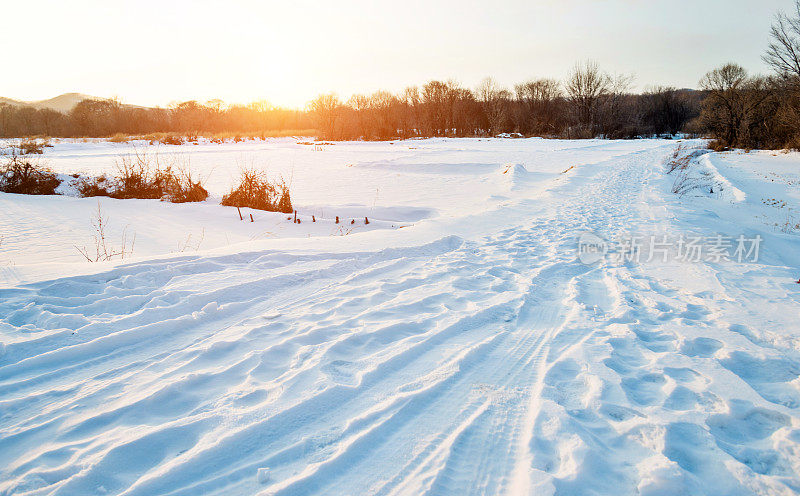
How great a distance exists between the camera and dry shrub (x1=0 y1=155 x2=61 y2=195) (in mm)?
9141

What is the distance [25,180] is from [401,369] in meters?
11.8

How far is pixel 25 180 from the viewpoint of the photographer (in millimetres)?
9203

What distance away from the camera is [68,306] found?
9.79 ft

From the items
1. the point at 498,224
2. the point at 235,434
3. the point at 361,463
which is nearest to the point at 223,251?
the point at 235,434

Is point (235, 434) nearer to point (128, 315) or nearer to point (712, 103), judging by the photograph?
point (128, 315)

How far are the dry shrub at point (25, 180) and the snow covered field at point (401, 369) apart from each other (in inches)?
213

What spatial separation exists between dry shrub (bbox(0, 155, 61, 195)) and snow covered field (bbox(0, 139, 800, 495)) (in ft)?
17.8

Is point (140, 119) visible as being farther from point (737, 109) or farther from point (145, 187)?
point (737, 109)

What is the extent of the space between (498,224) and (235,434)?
5536 mm

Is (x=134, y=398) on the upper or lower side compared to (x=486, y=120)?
lower

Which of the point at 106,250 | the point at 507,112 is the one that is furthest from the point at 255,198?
the point at 507,112

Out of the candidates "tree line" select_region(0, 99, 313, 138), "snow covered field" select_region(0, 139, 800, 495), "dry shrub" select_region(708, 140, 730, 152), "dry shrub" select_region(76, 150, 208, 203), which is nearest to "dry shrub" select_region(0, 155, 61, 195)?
"dry shrub" select_region(76, 150, 208, 203)

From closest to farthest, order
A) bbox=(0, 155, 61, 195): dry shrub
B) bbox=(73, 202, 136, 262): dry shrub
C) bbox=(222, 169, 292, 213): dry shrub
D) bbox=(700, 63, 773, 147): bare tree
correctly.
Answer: bbox=(73, 202, 136, 262): dry shrub → bbox=(222, 169, 292, 213): dry shrub → bbox=(0, 155, 61, 195): dry shrub → bbox=(700, 63, 773, 147): bare tree

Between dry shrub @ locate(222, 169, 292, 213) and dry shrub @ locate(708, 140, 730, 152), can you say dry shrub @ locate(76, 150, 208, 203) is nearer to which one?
dry shrub @ locate(222, 169, 292, 213)
